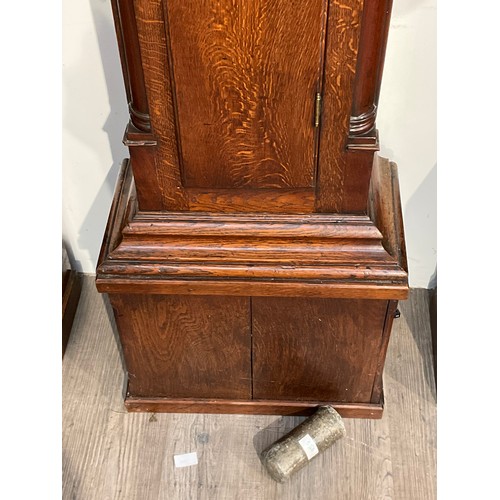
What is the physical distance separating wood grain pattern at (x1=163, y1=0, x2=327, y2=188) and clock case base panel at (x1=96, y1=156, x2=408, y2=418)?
0.42ft

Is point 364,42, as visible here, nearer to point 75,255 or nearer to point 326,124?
point 326,124

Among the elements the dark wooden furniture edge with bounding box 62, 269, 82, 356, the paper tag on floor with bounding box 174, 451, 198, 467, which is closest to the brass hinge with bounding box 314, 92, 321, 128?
the paper tag on floor with bounding box 174, 451, 198, 467

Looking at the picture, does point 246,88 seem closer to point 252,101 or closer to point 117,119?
point 252,101

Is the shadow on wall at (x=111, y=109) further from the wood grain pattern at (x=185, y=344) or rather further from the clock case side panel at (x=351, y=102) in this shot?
the clock case side panel at (x=351, y=102)

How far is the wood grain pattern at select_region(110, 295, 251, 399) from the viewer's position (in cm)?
176

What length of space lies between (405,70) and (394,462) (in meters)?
0.98

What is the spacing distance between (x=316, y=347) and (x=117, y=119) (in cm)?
77

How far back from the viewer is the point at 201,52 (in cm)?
136

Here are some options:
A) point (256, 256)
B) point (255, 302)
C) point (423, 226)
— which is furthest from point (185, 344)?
point (423, 226)

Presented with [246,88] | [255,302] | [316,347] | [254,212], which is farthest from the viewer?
[316,347]

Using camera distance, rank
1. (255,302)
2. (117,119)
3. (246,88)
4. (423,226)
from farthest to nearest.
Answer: (423,226) < (117,119) < (255,302) < (246,88)

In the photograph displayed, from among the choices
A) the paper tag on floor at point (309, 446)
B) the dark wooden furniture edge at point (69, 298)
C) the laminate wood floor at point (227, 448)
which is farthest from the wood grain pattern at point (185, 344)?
the dark wooden furniture edge at point (69, 298)

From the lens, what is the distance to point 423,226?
217 cm

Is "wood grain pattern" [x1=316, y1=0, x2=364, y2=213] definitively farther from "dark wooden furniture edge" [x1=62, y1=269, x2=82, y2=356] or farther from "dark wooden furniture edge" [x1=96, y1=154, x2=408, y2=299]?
"dark wooden furniture edge" [x1=62, y1=269, x2=82, y2=356]
